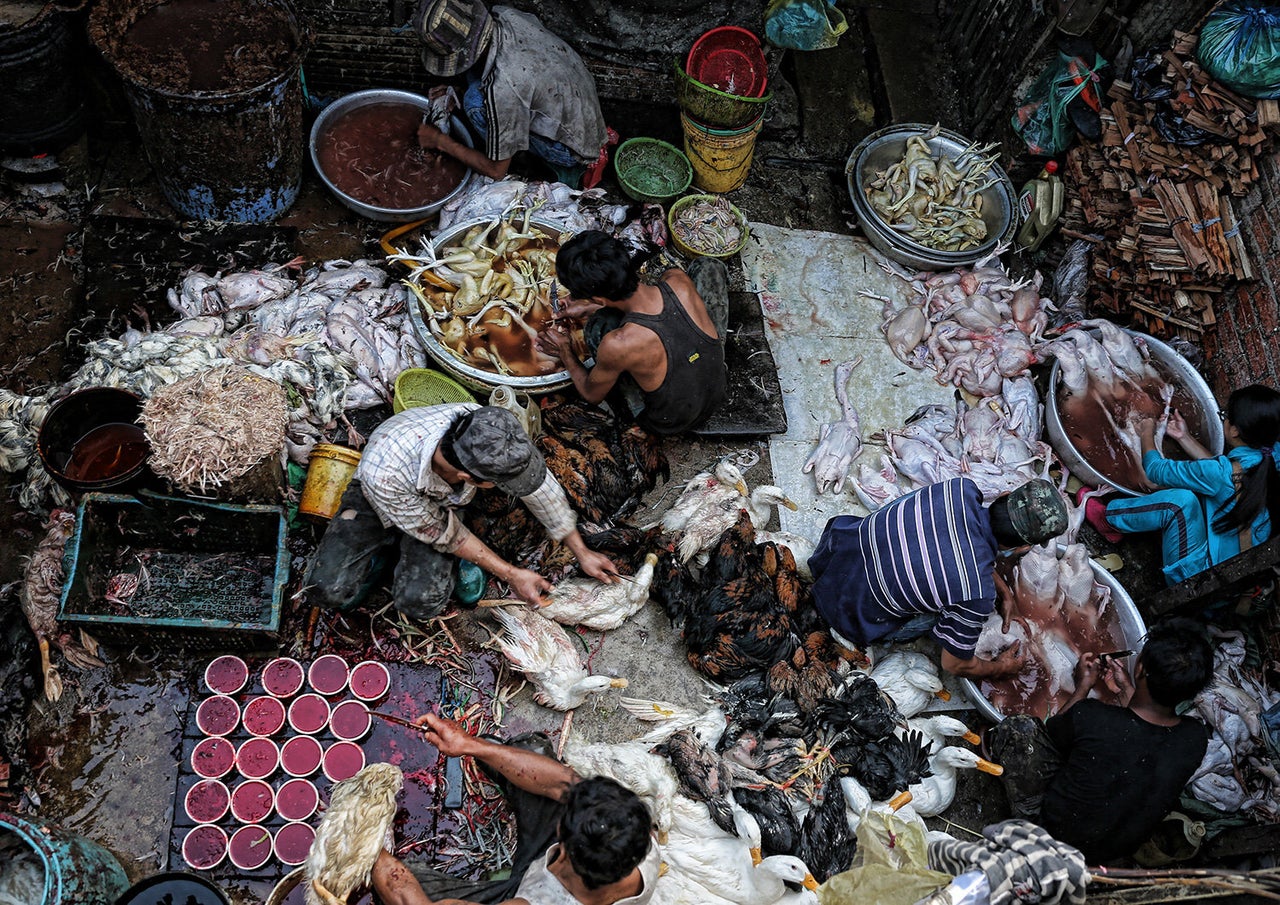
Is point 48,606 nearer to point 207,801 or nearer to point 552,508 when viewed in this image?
point 207,801

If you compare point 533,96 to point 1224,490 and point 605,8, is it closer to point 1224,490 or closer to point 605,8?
point 605,8

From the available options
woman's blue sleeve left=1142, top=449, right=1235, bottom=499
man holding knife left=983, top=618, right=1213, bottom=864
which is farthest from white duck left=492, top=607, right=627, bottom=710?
woman's blue sleeve left=1142, top=449, right=1235, bottom=499

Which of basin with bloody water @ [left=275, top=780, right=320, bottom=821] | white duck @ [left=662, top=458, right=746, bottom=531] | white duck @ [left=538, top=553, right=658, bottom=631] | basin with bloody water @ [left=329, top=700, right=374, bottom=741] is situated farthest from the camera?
white duck @ [left=662, top=458, right=746, bottom=531]

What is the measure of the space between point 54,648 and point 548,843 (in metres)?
2.35

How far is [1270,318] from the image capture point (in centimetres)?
538

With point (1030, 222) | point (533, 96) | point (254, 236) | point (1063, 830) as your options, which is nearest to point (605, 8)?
point (533, 96)

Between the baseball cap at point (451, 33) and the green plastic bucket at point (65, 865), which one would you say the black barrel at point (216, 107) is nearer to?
the baseball cap at point (451, 33)

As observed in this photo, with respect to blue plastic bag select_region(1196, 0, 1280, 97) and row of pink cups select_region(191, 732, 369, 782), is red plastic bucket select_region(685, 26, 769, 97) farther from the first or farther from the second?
row of pink cups select_region(191, 732, 369, 782)

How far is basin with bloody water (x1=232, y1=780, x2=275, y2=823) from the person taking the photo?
3942mm

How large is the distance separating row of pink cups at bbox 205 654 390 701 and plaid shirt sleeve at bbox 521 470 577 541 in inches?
38.7

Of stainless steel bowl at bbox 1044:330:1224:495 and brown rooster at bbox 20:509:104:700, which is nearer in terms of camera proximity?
brown rooster at bbox 20:509:104:700

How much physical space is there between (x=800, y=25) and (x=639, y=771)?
4.54 meters

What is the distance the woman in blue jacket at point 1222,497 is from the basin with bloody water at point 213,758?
4.65 meters

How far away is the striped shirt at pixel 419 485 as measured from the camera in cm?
386
